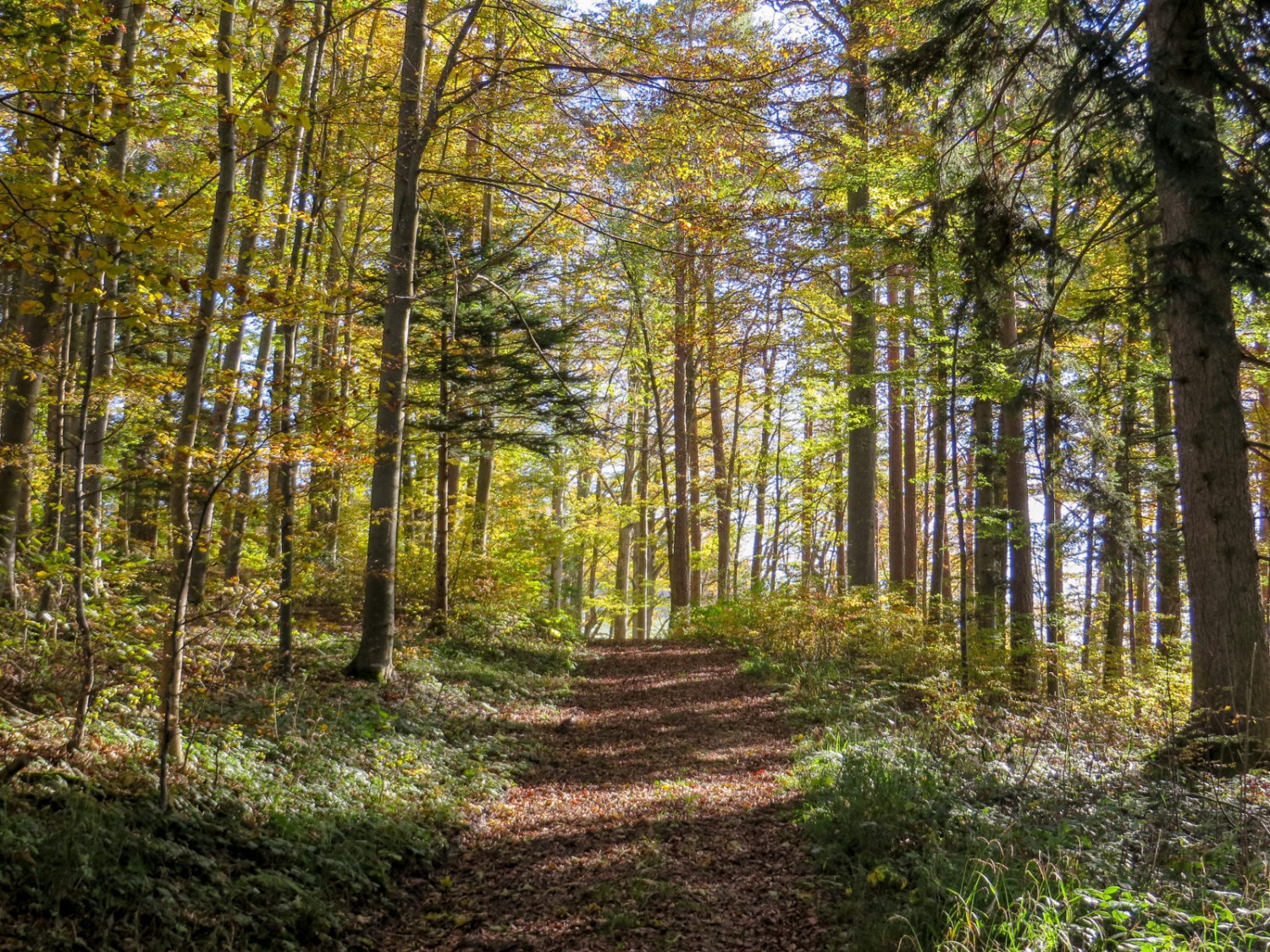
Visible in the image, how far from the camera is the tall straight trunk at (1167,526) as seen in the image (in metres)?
10.4

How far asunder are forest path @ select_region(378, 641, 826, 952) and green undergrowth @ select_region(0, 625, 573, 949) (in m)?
0.39

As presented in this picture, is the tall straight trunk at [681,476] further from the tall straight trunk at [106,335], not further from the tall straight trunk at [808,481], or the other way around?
the tall straight trunk at [106,335]

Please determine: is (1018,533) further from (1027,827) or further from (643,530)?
(643,530)

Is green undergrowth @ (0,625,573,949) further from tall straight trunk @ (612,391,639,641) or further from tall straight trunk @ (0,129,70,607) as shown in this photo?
tall straight trunk @ (612,391,639,641)

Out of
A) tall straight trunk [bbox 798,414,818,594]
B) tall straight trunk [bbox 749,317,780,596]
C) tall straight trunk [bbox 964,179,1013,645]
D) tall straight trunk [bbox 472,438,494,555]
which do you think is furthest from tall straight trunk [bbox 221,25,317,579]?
tall straight trunk [bbox 798,414,818,594]

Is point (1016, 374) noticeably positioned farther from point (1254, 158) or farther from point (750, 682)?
point (750, 682)

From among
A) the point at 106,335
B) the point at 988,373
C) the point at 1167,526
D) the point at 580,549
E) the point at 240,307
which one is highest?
the point at 988,373

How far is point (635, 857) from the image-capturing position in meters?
5.26

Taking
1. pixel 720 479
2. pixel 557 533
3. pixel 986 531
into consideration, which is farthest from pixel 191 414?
pixel 720 479

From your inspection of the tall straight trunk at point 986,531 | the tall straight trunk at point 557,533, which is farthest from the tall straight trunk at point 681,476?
the tall straight trunk at point 986,531

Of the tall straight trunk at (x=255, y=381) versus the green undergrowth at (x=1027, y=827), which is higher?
the tall straight trunk at (x=255, y=381)

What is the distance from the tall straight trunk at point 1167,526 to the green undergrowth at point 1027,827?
2.06m

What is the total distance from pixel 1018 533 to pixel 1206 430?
4.67 m

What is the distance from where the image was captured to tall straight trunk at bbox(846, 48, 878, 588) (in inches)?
438
